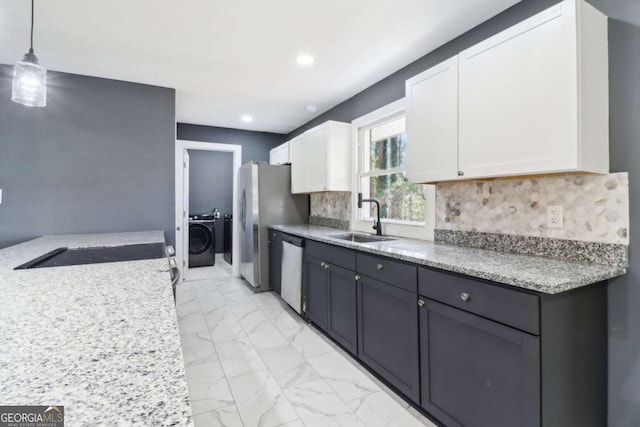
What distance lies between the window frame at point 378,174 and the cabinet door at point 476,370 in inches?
39.7

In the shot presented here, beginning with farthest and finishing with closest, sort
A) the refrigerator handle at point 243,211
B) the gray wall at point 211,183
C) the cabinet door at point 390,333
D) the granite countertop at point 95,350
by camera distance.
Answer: the gray wall at point 211,183, the refrigerator handle at point 243,211, the cabinet door at point 390,333, the granite countertop at point 95,350

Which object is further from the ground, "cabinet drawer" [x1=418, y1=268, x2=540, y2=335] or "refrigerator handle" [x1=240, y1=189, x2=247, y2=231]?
"refrigerator handle" [x1=240, y1=189, x2=247, y2=231]

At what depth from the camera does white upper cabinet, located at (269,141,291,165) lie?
4.51 meters

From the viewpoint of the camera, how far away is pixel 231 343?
268 centimetres

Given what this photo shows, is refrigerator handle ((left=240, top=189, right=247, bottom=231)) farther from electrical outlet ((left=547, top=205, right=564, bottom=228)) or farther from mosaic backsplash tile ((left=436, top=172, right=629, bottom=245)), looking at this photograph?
electrical outlet ((left=547, top=205, right=564, bottom=228))

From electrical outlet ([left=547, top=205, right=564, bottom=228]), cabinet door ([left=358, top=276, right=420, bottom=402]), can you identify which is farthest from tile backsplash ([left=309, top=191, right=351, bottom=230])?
electrical outlet ([left=547, top=205, right=564, bottom=228])

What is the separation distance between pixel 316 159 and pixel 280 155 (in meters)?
1.30

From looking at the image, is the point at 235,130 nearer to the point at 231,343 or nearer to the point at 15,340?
the point at 231,343

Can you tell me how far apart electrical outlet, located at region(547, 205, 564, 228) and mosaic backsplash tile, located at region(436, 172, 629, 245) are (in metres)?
0.02

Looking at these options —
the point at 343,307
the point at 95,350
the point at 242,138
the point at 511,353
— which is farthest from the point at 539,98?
the point at 242,138

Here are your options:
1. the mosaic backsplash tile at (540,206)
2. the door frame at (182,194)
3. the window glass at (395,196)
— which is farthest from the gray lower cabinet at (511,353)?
the door frame at (182,194)

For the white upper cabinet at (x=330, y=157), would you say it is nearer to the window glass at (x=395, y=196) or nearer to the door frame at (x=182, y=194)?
the window glass at (x=395, y=196)

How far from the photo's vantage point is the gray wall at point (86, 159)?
2855 mm

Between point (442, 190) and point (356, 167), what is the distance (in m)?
1.20
